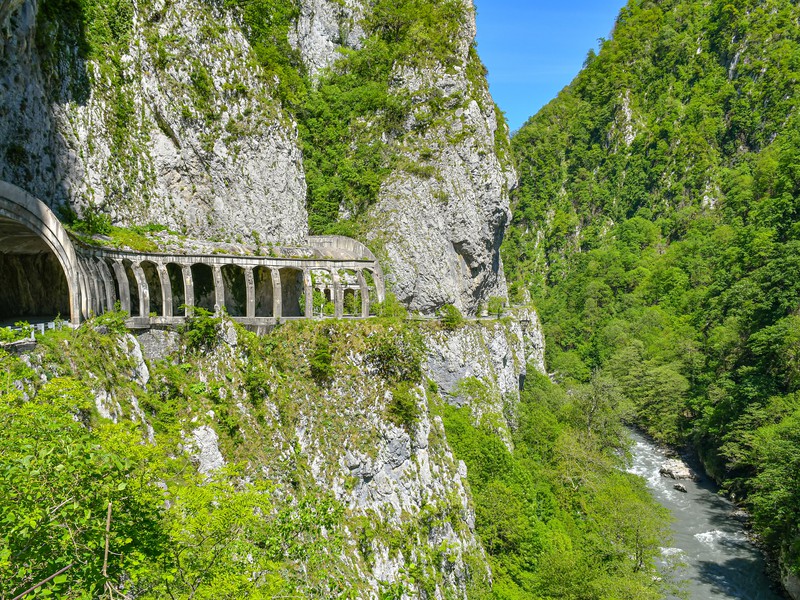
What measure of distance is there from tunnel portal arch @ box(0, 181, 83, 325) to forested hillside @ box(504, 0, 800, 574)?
42474 millimetres

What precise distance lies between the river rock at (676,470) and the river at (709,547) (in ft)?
2.67

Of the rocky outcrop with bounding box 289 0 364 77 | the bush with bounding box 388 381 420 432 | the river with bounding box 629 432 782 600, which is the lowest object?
the river with bounding box 629 432 782 600

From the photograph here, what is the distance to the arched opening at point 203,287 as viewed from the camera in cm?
3319

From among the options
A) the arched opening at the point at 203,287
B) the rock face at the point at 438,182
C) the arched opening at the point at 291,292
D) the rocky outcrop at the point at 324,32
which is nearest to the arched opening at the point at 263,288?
the arched opening at the point at 291,292

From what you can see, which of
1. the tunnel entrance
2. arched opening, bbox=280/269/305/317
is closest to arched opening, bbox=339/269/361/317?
arched opening, bbox=280/269/305/317

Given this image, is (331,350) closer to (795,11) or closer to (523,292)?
(523,292)

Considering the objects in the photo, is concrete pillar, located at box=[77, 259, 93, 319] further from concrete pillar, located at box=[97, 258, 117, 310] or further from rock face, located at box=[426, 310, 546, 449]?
rock face, located at box=[426, 310, 546, 449]

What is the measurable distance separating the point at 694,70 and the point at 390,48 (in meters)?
106

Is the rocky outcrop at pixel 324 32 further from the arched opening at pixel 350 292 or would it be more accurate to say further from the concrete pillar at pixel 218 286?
the concrete pillar at pixel 218 286

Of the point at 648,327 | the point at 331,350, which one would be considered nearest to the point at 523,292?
the point at 648,327

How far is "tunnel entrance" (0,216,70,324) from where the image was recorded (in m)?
28.2

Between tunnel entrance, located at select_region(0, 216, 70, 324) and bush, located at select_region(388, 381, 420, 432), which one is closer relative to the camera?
Answer: tunnel entrance, located at select_region(0, 216, 70, 324)

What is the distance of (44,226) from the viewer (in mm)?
19719

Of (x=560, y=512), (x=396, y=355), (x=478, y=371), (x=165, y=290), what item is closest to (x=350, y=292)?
(x=478, y=371)
